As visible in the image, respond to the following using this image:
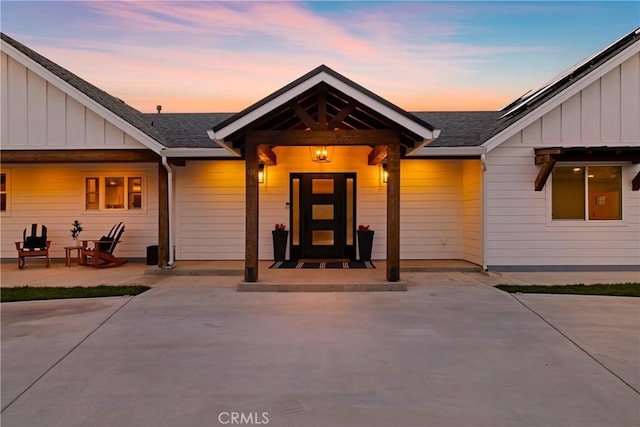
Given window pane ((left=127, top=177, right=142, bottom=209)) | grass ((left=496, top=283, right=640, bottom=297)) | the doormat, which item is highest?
window pane ((left=127, top=177, right=142, bottom=209))

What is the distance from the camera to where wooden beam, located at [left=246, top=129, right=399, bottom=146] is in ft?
24.8

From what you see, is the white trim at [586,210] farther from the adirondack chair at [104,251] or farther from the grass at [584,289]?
the adirondack chair at [104,251]

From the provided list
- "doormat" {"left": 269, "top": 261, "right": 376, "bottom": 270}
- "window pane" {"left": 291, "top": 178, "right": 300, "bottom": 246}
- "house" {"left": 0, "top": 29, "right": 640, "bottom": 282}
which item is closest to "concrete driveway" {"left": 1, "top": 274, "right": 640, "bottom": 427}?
"house" {"left": 0, "top": 29, "right": 640, "bottom": 282}

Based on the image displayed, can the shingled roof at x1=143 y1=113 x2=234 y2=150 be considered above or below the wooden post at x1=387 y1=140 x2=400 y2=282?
above

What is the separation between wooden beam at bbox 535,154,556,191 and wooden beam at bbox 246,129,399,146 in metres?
3.35

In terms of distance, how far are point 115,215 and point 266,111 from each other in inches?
232

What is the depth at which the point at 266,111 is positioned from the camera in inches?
284

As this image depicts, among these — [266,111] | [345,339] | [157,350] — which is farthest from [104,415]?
[266,111]

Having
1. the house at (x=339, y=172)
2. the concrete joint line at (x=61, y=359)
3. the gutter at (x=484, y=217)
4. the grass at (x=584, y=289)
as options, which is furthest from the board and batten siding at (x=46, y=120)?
the grass at (x=584, y=289)

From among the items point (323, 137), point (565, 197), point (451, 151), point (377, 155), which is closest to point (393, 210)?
point (323, 137)

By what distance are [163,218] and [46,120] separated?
3235mm

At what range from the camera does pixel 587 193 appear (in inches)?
371

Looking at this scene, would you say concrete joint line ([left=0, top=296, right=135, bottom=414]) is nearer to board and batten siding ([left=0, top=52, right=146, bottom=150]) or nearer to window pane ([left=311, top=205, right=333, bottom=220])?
board and batten siding ([left=0, top=52, right=146, bottom=150])

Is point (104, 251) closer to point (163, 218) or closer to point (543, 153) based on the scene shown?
point (163, 218)
